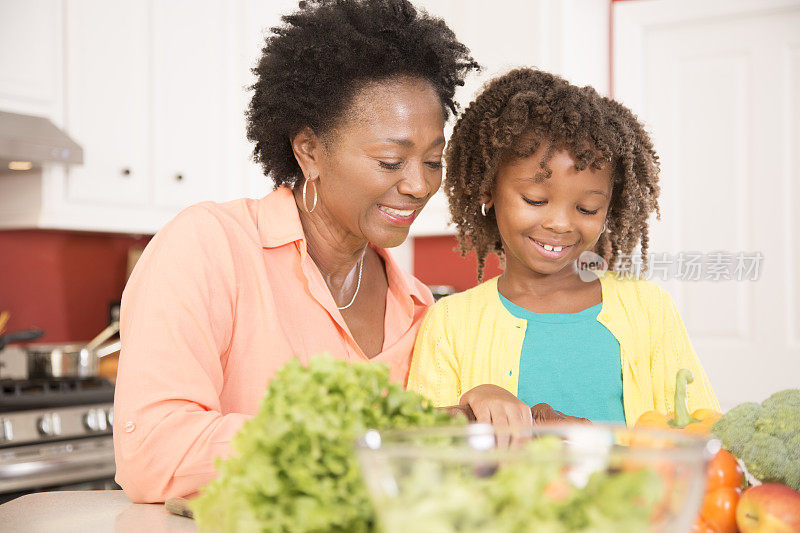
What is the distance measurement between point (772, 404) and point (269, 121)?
46.3 inches

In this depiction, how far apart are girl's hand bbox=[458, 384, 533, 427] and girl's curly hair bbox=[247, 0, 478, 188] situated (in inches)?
27.8

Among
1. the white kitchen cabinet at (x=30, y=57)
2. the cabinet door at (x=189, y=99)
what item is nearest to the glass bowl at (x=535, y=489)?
the white kitchen cabinet at (x=30, y=57)

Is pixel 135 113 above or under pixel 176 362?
above

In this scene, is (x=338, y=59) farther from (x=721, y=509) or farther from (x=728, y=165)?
(x=728, y=165)

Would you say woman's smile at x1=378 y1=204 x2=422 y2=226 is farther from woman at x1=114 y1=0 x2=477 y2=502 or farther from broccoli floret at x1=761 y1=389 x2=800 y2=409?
broccoli floret at x1=761 y1=389 x2=800 y2=409

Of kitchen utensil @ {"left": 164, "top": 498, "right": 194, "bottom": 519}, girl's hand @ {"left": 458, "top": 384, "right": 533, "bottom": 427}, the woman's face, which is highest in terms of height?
the woman's face

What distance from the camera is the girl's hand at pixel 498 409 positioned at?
1.08 meters

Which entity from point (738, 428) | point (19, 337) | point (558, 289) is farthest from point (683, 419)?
point (19, 337)

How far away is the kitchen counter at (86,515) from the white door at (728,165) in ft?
10.7

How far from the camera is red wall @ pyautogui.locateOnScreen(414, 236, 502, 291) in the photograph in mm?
4355

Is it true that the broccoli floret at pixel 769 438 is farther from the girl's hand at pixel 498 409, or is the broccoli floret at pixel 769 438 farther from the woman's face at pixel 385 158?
the woman's face at pixel 385 158

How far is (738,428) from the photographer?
2.80 ft

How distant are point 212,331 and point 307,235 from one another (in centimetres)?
39

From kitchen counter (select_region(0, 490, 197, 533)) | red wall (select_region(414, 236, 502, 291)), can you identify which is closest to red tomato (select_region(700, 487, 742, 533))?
kitchen counter (select_region(0, 490, 197, 533))
